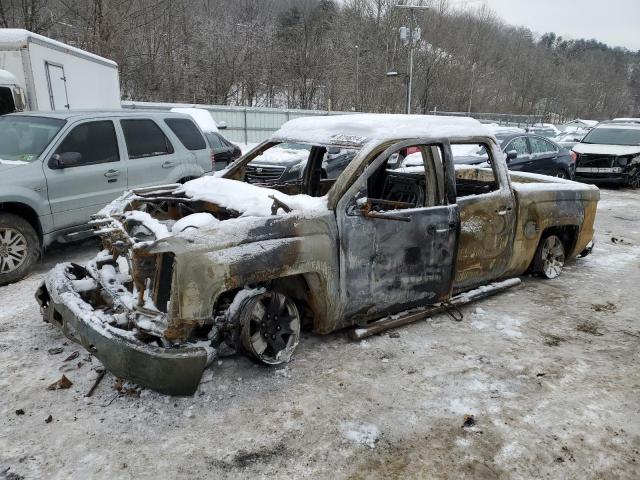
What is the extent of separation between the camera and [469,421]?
3.03 metres

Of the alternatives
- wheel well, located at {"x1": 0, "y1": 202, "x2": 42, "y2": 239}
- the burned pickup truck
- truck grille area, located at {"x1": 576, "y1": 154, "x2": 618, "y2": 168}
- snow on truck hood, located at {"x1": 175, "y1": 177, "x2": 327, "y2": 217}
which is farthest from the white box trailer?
truck grille area, located at {"x1": 576, "y1": 154, "x2": 618, "y2": 168}

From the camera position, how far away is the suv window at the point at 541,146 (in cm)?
1091

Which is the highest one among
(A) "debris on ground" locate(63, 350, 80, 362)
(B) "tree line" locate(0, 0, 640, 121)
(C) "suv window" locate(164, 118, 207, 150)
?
(B) "tree line" locate(0, 0, 640, 121)

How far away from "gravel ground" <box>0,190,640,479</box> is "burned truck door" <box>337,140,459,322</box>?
40 cm

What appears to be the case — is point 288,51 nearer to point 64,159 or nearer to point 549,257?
point 64,159

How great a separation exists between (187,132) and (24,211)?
2.65 m

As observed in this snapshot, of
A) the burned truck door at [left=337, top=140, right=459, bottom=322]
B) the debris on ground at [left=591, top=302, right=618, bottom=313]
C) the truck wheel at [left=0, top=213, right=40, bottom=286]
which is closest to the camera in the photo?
the burned truck door at [left=337, top=140, right=459, bottom=322]

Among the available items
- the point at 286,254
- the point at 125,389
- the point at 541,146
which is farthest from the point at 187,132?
the point at 541,146

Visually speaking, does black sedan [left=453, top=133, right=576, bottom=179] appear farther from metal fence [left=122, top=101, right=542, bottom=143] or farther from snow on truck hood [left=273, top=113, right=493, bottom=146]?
metal fence [left=122, top=101, right=542, bottom=143]

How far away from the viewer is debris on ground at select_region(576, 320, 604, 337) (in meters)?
4.41

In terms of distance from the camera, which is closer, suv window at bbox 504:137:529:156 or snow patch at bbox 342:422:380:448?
snow patch at bbox 342:422:380:448

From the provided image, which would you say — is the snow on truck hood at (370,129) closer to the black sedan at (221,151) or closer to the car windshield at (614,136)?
the black sedan at (221,151)

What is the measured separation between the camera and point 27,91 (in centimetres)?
865

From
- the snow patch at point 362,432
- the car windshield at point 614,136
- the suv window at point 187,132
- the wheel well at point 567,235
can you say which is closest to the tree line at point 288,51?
the car windshield at point 614,136
